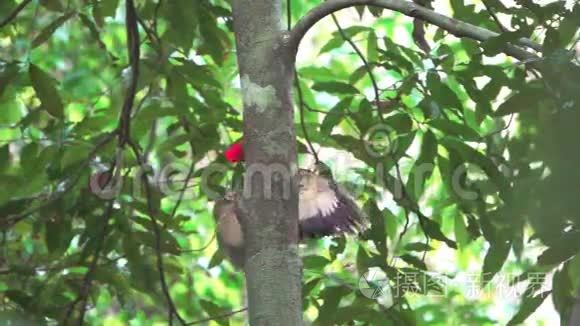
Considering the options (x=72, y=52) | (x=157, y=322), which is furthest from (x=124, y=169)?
(x=72, y=52)

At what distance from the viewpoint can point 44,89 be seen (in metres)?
1.33

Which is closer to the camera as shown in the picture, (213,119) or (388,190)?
(388,190)

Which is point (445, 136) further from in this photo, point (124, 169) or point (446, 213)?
point (124, 169)

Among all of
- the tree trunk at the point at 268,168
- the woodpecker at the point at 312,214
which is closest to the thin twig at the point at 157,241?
the woodpecker at the point at 312,214

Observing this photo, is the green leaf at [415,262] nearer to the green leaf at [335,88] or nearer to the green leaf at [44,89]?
the green leaf at [335,88]

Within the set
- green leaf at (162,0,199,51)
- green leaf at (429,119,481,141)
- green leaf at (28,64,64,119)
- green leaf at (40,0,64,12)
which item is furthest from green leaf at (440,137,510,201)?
green leaf at (40,0,64,12)

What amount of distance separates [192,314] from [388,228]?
2.31 ft

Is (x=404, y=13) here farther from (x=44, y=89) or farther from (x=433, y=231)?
(x=44, y=89)

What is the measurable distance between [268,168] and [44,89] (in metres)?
0.55

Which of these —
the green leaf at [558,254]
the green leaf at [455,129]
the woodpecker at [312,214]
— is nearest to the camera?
the green leaf at [558,254]

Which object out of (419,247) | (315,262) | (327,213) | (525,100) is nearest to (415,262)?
(419,247)

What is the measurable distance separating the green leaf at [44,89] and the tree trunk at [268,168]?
0.46m

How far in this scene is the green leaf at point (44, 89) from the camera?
52.2 inches

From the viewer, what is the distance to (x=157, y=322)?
2.23 metres
